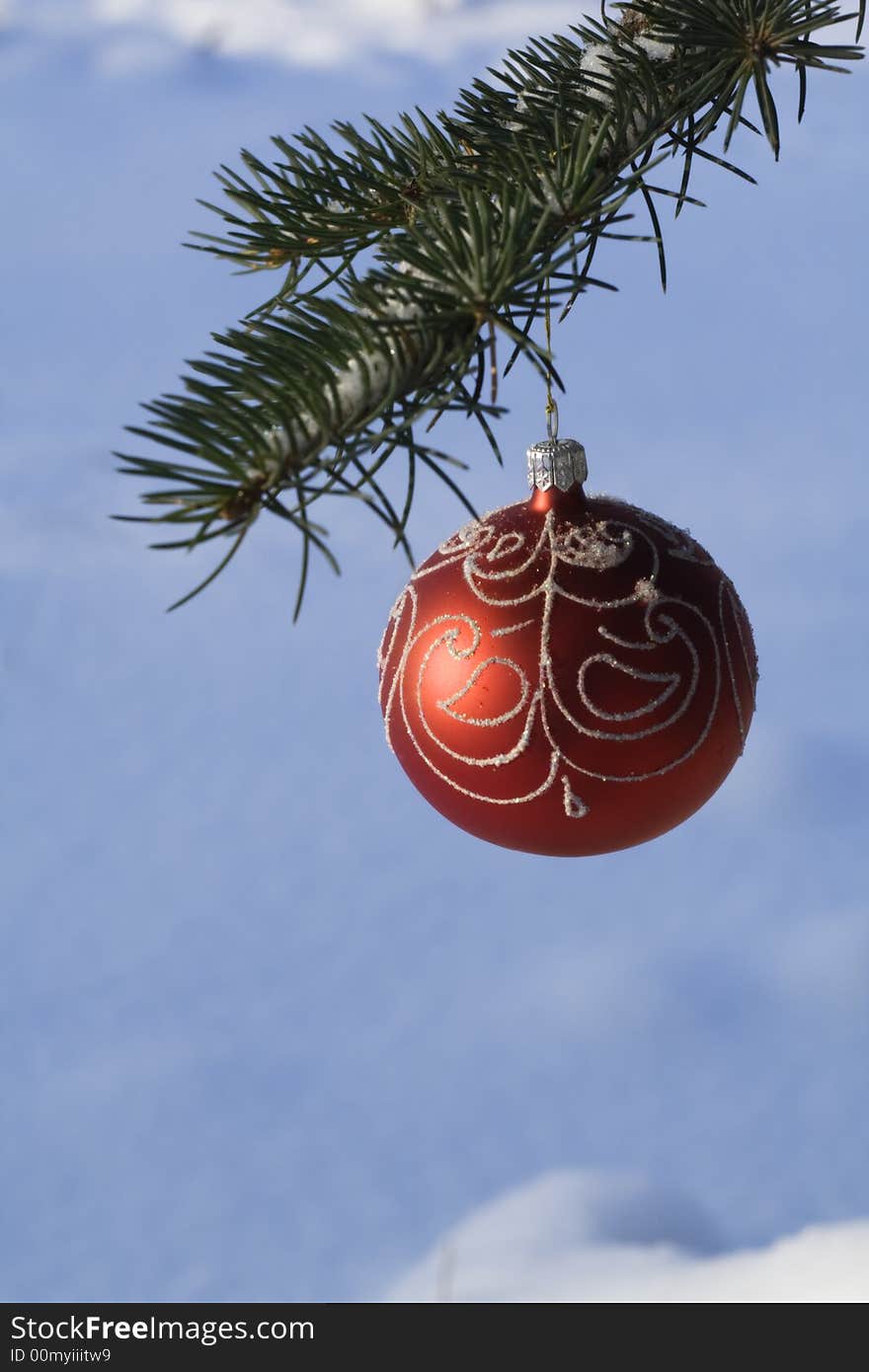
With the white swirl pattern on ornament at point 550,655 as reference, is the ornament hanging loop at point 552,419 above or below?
above

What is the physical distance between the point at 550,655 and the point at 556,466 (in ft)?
0.42

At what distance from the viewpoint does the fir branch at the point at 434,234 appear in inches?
25.8

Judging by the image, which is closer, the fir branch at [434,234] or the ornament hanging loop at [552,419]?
the fir branch at [434,234]

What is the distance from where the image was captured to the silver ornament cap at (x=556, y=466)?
929 mm

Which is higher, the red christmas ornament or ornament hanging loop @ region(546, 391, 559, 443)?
ornament hanging loop @ region(546, 391, 559, 443)

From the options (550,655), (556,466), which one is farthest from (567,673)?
(556,466)

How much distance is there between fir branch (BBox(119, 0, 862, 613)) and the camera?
2.15 ft

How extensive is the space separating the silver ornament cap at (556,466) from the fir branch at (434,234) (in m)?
0.07

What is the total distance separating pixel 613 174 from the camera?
80 cm

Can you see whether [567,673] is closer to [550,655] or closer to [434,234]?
[550,655]

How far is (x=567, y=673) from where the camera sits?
868mm

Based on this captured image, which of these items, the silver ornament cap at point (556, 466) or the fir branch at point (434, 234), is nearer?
the fir branch at point (434, 234)

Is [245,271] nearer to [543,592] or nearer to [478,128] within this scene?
[478,128]

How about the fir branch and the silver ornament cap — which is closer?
the fir branch
